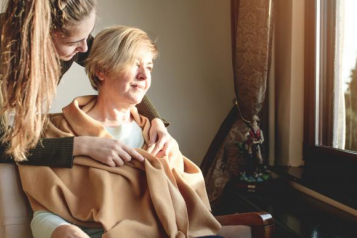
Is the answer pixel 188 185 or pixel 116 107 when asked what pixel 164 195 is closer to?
pixel 188 185

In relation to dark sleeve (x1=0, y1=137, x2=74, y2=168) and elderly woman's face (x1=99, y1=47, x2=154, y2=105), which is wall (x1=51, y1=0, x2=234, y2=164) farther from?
dark sleeve (x1=0, y1=137, x2=74, y2=168)

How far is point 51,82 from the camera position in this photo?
1.02m

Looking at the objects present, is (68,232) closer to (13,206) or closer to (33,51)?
(13,206)

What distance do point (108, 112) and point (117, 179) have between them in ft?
0.96

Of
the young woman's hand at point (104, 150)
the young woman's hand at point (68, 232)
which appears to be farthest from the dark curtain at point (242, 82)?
the young woman's hand at point (68, 232)

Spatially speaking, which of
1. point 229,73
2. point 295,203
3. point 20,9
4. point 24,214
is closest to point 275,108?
point 229,73

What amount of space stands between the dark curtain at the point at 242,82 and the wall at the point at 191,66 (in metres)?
0.20

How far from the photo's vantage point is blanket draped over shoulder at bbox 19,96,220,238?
4.07 feet

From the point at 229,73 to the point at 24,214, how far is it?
1742mm

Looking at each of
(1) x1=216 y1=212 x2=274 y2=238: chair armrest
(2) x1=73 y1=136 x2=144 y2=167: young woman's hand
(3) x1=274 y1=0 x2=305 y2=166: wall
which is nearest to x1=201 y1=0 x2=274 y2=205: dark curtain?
(3) x1=274 y1=0 x2=305 y2=166: wall

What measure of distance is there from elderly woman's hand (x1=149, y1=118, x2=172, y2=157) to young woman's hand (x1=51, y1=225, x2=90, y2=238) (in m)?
0.41

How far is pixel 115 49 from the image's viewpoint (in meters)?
1.43

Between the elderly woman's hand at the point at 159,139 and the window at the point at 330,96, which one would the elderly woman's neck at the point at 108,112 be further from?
the window at the point at 330,96

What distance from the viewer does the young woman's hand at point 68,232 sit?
108cm
